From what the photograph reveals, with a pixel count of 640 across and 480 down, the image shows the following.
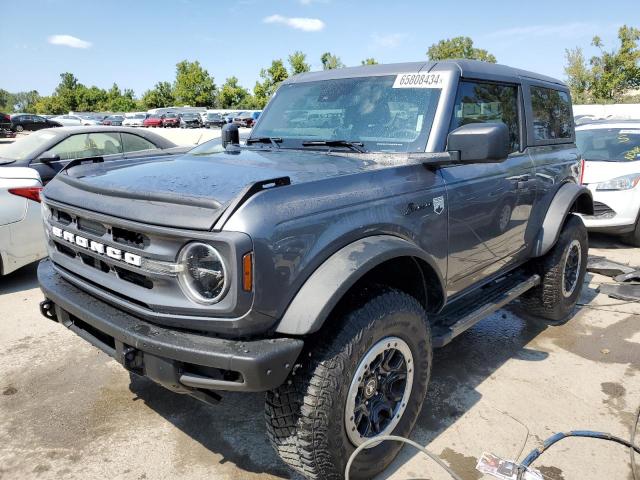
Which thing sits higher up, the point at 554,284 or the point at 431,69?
the point at 431,69

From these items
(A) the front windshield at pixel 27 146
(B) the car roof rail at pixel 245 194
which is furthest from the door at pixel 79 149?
(B) the car roof rail at pixel 245 194

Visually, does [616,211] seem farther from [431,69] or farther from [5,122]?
[5,122]

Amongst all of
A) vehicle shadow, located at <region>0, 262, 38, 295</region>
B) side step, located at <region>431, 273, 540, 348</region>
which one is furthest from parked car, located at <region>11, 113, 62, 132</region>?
side step, located at <region>431, 273, 540, 348</region>

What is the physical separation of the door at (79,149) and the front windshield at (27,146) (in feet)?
0.61

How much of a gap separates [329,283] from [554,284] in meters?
2.91

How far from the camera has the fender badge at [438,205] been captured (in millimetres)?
2795

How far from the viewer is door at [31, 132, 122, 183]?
21.6 feet

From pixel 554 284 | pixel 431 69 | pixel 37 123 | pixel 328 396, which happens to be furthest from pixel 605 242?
pixel 37 123

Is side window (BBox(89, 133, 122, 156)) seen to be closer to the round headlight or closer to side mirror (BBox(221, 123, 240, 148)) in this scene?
side mirror (BBox(221, 123, 240, 148))

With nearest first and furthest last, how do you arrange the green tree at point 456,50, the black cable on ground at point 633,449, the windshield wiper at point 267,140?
the black cable on ground at point 633,449 < the windshield wiper at point 267,140 < the green tree at point 456,50

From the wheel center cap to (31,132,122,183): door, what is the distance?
5.28m

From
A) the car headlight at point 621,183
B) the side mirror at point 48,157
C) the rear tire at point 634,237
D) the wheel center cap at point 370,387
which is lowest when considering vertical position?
the rear tire at point 634,237

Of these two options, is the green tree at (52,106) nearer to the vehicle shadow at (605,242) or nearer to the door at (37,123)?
the door at (37,123)

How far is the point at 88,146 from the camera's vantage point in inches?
282
